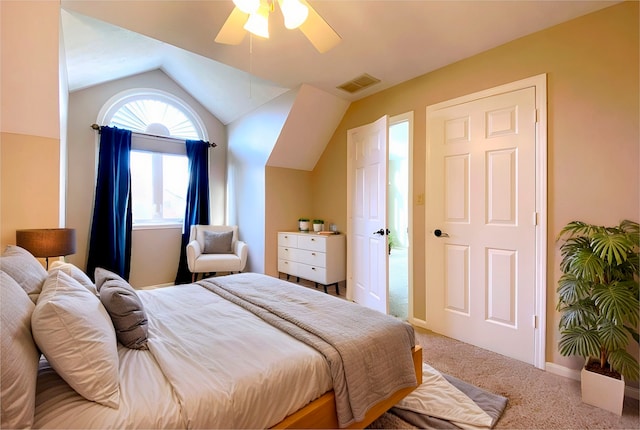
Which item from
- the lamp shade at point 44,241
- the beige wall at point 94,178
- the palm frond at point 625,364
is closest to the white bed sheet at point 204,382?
the lamp shade at point 44,241

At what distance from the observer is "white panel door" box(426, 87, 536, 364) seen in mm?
2186

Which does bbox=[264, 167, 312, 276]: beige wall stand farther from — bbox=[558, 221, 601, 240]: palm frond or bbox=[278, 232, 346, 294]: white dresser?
bbox=[558, 221, 601, 240]: palm frond

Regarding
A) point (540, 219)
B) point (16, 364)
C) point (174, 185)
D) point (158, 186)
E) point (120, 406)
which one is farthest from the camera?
point (174, 185)

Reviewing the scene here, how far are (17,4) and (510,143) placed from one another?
3445mm

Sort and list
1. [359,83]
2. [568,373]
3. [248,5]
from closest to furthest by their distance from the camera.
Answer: [248,5]
[568,373]
[359,83]

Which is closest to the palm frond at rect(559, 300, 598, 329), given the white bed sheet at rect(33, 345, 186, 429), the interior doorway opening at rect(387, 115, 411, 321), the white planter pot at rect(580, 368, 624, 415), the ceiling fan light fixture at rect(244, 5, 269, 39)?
the white planter pot at rect(580, 368, 624, 415)

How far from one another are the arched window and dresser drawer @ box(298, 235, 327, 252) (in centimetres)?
197

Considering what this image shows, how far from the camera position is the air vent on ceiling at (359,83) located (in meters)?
2.97

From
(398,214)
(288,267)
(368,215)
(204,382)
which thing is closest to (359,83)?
(368,215)

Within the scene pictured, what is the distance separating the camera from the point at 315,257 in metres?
3.63

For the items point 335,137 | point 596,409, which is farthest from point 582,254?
point 335,137

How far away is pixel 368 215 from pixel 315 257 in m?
0.93

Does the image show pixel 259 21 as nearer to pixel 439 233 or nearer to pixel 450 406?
pixel 439 233

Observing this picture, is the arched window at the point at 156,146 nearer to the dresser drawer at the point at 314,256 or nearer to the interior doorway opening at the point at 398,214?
the dresser drawer at the point at 314,256
